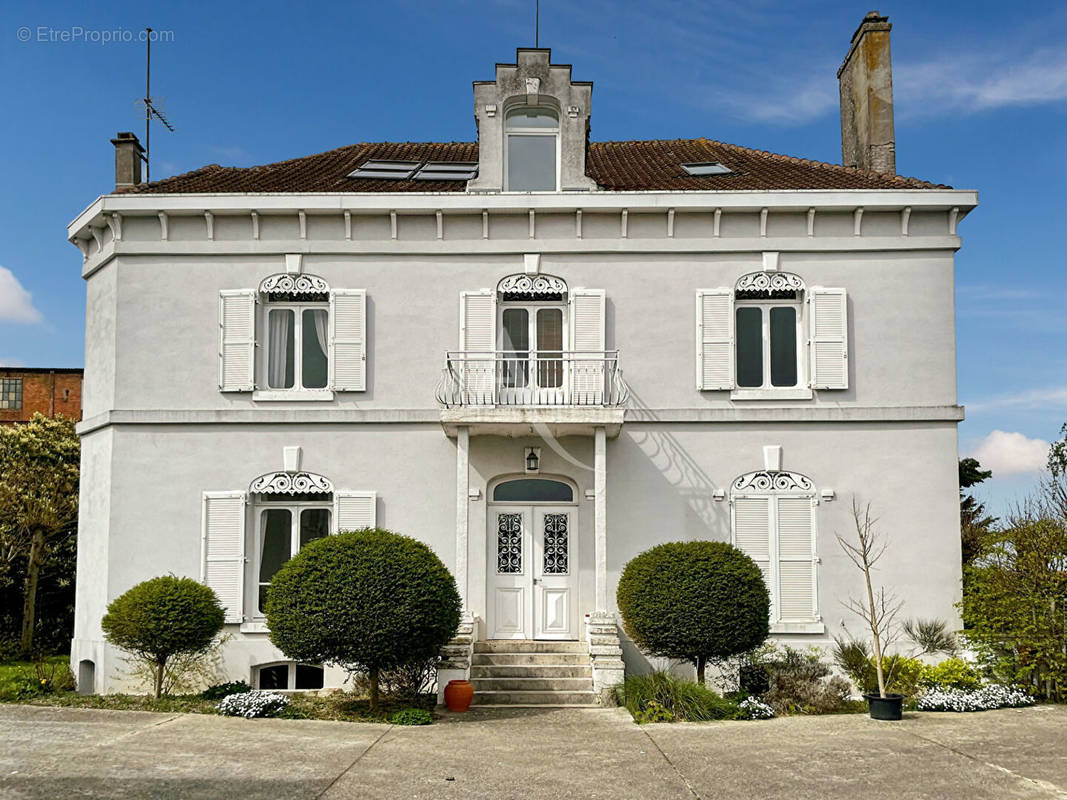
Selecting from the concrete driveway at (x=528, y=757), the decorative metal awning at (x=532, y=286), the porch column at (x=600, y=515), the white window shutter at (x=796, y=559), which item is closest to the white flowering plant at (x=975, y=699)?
the concrete driveway at (x=528, y=757)

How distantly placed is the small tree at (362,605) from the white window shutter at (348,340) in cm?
350

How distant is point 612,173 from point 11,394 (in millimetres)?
21273

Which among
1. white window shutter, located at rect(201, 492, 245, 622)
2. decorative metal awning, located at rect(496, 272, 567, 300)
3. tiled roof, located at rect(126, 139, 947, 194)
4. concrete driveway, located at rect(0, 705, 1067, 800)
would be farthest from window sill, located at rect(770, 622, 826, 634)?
white window shutter, located at rect(201, 492, 245, 622)

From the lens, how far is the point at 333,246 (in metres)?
15.9

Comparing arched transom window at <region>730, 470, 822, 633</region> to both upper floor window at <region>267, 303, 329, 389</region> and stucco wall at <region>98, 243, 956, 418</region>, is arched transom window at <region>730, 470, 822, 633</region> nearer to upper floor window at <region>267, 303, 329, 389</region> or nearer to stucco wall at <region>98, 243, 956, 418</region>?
stucco wall at <region>98, 243, 956, 418</region>

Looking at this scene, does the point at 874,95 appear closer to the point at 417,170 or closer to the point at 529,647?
the point at 417,170

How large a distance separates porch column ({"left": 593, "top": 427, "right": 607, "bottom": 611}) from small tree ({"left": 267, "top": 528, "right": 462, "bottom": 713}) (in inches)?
102

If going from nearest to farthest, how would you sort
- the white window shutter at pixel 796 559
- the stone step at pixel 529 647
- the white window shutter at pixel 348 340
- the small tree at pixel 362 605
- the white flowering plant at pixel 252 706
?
the small tree at pixel 362 605 < the white flowering plant at pixel 252 706 < the stone step at pixel 529 647 < the white window shutter at pixel 796 559 < the white window shutter at pixel 348 340

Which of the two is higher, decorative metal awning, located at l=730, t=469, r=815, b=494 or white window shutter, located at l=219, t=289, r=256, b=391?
white window shutter, located at l=219, t=289, r=256, b=391

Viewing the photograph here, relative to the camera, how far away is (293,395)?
1572 cm

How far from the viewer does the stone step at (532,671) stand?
46.3 ft

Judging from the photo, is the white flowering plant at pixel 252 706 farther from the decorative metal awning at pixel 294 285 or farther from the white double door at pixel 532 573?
the decorative metal awning at pixel 294 285

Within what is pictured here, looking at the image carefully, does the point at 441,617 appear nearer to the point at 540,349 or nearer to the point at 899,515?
the point at 540,349

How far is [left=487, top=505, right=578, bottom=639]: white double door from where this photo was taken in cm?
1530
